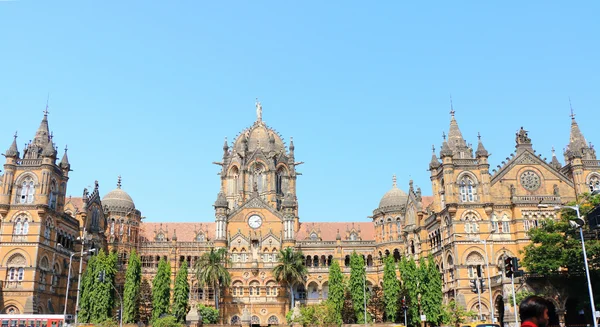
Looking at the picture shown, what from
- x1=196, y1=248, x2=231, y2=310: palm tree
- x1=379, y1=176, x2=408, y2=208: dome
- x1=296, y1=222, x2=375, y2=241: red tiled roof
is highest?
x1=379, y1=176, x2=408, y2=208: dome

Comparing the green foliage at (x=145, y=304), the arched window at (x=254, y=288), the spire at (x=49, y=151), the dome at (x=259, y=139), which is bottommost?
the green foliage at (x=145, y=304)

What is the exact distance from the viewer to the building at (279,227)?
66.0 m

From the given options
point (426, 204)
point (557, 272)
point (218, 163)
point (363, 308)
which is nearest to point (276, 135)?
point (218, 163)

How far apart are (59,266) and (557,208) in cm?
6204

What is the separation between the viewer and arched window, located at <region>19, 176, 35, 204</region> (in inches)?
2660

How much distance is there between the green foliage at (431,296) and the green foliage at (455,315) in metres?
0.72

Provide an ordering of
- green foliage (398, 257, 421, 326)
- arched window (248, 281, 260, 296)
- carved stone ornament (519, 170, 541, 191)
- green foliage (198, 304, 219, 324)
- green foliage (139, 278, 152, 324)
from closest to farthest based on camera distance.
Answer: green foliage (398, 257, 421, 326) < green foliage (139, 278, 152, 324) < carved stone ornament (519, 170, 541, 191) < green foliage (198, 304, 219, 324) < arched window (248, 281, 260, 296)

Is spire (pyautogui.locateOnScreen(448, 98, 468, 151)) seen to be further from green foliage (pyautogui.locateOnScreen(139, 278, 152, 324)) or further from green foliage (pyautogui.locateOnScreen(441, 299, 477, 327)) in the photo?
green foliage (pyautogui.locateOnScreen(139, 278, 152, 324))

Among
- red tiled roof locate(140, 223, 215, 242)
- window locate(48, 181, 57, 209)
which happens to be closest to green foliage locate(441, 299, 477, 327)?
red tiled roof locate(140, 223, 215, 242)

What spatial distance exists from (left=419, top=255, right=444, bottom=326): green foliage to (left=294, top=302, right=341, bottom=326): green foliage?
34.7ft

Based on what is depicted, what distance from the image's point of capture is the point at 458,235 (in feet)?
219

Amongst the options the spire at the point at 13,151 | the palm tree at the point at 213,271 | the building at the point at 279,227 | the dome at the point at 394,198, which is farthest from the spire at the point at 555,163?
the spire at the point at 13,151

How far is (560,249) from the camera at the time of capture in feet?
184

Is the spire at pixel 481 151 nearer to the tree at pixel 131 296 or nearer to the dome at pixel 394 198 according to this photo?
the dome at pixel 394 198
